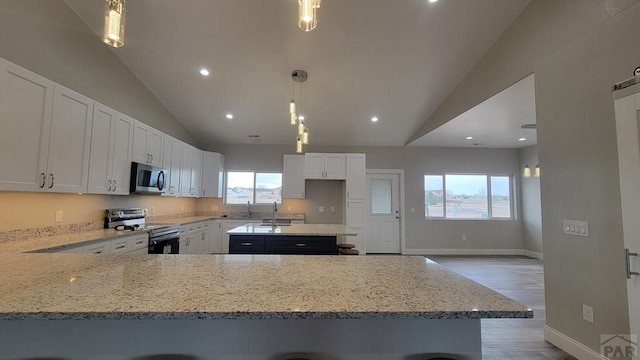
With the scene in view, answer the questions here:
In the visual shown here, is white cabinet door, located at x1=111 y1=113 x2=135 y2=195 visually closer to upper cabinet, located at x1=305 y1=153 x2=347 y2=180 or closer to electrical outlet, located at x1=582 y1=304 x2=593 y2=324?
upper cabinet, located at x1=305 y1=153 x2=347 y2=180

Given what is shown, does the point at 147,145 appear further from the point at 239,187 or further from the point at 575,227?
the point at 575,227

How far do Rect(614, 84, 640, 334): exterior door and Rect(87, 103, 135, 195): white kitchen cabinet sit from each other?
4640 mm

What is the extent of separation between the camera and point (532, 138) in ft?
19.5

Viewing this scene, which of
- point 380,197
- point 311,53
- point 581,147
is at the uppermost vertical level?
point 311,53

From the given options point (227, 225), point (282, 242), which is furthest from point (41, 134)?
point (227, 225)

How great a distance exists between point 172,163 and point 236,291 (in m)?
4.52

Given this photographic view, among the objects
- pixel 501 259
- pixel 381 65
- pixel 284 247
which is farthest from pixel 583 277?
pixel 501 259

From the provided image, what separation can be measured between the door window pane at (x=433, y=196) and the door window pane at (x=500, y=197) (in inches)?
48.8

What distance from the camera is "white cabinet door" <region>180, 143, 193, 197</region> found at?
5.31 m

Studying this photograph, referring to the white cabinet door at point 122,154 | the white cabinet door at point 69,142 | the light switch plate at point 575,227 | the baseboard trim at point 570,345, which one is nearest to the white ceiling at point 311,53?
the white cabinet door at point 122,154

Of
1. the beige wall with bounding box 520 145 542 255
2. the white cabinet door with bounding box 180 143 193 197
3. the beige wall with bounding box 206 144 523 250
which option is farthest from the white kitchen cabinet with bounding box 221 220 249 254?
the beige wall with bounding box 520 145 542 255

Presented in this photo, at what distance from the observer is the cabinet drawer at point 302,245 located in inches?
135

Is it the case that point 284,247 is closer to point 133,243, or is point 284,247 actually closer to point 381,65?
point 133,243

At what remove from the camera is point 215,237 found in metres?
6.06
